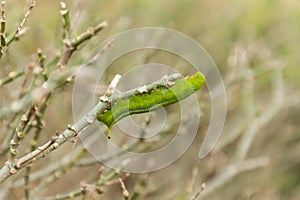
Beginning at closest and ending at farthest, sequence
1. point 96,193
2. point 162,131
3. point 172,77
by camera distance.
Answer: point 172,77, point 96,193, point 162,131

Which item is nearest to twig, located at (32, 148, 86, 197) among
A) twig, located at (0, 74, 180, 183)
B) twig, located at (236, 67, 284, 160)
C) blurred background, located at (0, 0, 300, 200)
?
blurred background, located at (0, 0, 300, 200)

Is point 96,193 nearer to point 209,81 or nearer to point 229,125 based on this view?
point 209,81

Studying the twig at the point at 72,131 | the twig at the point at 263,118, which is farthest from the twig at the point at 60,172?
the twig at the point at 263,118

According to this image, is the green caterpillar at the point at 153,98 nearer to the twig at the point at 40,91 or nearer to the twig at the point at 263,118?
the twig at the point at 40,91

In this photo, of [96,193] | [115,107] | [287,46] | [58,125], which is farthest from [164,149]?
[287,46]

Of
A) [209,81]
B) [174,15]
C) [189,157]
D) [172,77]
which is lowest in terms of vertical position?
[172,77]

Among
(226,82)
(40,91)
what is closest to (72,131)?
(40,91)
